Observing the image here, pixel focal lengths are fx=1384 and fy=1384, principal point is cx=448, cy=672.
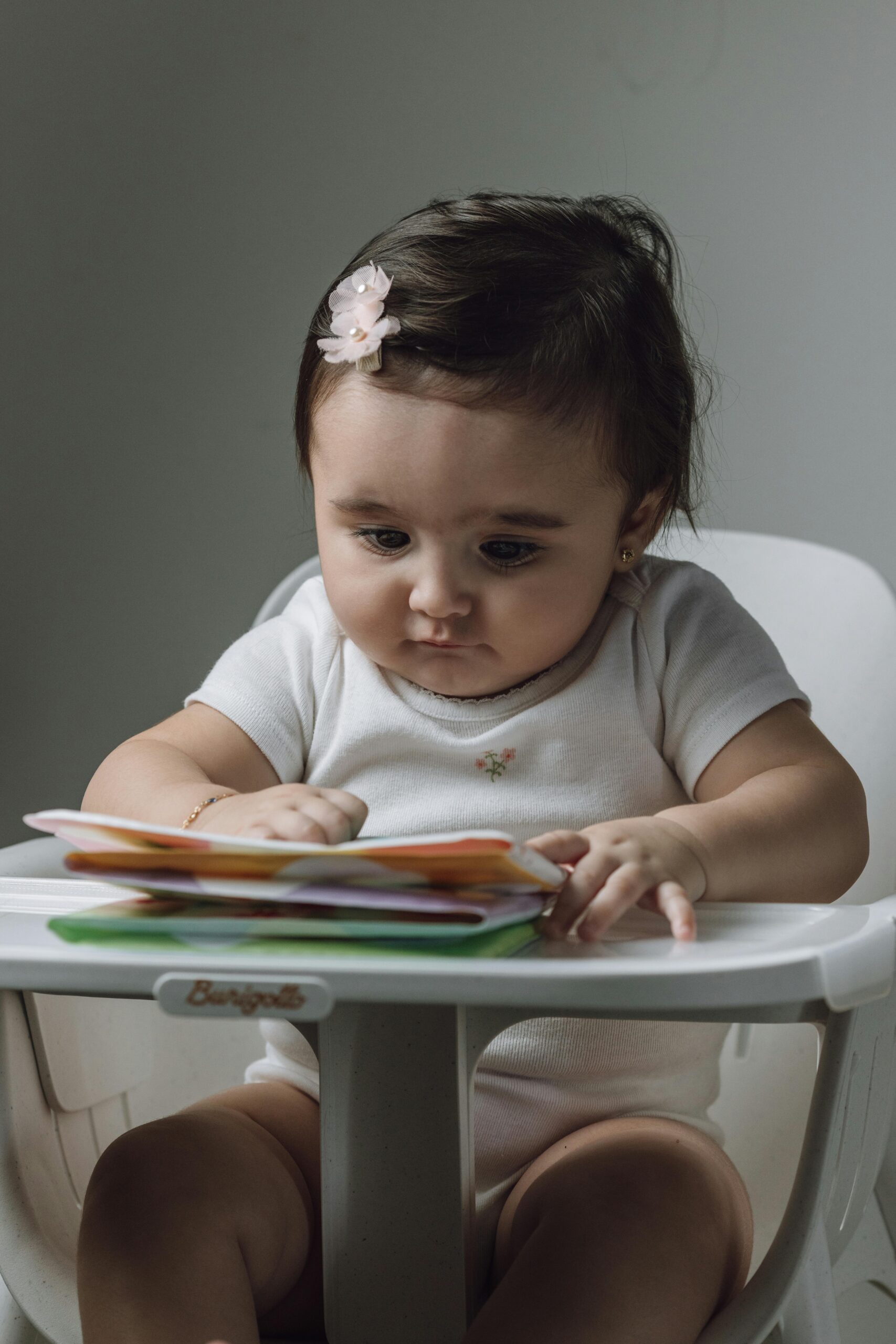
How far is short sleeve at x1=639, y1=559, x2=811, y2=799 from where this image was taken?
32.3 inches

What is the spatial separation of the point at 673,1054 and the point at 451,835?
400mm

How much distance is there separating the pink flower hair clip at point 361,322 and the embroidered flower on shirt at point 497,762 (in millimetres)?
242

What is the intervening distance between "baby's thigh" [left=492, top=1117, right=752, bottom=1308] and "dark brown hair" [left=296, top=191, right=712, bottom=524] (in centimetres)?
38

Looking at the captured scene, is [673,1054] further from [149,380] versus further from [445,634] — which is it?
[149,380]

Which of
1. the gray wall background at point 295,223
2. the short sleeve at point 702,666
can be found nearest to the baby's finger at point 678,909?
the short sleeve at point 702,666

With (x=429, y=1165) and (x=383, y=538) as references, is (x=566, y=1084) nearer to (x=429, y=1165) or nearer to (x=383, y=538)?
(x=429, y=1165)

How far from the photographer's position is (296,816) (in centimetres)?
60

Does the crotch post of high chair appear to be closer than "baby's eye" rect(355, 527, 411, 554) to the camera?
Yes

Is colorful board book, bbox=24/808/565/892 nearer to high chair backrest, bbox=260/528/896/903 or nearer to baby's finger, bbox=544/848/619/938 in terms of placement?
baby's finger, bbox=544/848/619/938

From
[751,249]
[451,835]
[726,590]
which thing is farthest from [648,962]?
[751,249]

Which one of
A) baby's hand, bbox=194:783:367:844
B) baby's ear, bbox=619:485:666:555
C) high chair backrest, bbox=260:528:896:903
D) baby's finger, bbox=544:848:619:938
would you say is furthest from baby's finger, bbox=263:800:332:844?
high chair backrest, bbox=260:528:896:903

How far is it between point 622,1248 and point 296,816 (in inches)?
10.0

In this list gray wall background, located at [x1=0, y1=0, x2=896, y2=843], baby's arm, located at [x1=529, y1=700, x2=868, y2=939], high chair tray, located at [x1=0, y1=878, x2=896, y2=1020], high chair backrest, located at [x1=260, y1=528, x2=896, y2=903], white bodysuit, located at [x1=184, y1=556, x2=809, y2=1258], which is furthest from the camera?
gray wall background, located at [x1=0, y1=0, x2=896, y2=843]

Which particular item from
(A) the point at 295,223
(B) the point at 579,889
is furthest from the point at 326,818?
(A) the point at 295,223
